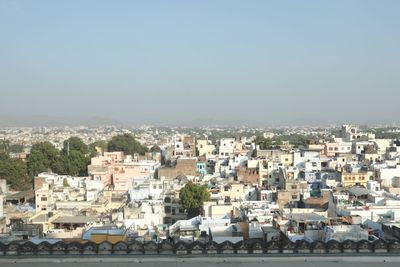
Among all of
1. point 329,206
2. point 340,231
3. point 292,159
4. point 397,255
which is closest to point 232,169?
point 292,159

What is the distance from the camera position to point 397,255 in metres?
4.23

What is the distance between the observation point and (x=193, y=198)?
1777cm

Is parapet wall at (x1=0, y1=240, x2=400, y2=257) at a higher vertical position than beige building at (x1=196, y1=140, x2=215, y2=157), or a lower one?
higher

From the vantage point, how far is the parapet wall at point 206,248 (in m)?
4.29

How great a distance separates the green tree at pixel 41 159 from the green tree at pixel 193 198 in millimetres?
14524

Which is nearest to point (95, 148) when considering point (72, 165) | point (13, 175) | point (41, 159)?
point (41, 159)

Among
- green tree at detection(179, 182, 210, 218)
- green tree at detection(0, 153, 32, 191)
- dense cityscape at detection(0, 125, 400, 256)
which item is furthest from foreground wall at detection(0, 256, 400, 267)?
green tree at detection(0, 153, 32, 191)

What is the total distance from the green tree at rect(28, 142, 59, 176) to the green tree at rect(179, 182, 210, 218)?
14.5 meters

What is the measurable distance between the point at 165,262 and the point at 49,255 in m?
0.96

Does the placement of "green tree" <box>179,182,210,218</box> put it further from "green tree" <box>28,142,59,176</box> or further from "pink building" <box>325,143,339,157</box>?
"pink building" <box>325,143,339,157</box>

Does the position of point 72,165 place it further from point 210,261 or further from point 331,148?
point 210,261

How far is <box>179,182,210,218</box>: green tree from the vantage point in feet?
58.1

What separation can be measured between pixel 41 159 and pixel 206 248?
27855 mm

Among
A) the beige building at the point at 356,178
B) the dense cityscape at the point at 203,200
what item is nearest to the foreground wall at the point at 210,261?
the dense cityscape at the point at 203,200
